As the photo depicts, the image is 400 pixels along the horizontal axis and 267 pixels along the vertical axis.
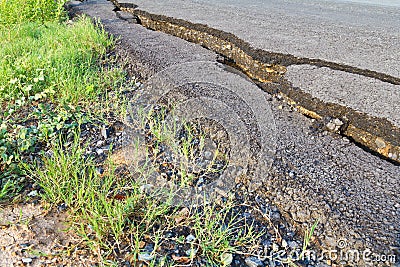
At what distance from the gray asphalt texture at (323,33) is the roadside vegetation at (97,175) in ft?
3.46

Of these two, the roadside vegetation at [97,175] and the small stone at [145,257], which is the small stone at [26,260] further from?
the small stone at [145,257]

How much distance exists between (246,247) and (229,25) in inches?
120

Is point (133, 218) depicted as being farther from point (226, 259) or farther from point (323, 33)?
point (323, 33)

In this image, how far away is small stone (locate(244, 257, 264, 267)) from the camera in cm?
153

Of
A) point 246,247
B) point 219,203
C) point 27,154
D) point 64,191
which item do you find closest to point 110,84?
point 27,154

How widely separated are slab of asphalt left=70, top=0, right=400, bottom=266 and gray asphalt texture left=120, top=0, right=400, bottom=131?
36 centimetres

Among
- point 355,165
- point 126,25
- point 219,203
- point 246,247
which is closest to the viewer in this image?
point 246,247

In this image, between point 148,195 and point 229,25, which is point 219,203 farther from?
point 229,25

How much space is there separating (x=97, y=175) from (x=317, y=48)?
2.35m

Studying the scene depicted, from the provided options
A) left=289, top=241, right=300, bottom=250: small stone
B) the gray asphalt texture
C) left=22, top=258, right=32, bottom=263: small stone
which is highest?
the gray asphalt texture

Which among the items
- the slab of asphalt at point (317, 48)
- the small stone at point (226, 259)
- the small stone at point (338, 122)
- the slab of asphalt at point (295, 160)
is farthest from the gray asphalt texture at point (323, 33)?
the small stone at point (226, 259)

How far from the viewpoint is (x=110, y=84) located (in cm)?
300

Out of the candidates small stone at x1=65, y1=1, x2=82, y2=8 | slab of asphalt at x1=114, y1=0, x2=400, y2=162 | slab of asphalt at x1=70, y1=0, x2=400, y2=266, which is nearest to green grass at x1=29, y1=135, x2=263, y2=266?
slab of asphalt at x1=70, y1=0, x2=400, y2=266

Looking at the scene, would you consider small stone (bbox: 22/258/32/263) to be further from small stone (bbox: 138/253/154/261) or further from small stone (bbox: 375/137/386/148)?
small stone (bbox: 375/137/386/148)
